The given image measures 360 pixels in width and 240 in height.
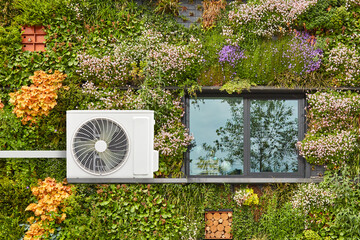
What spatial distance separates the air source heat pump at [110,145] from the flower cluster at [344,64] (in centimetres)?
380

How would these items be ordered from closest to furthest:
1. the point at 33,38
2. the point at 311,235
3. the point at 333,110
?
the point at 311,235, the point at 333,110, the point at 33,38

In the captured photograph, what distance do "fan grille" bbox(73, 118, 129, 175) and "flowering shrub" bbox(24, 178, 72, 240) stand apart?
2.98 metres

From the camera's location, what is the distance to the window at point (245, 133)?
5.04 metres

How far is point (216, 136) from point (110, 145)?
332cm

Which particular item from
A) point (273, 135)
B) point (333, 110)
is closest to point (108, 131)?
point (273, 135)

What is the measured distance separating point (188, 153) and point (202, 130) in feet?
1.29

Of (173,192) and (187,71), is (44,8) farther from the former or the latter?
(173,192)

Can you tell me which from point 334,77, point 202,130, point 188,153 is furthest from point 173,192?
point 334,77

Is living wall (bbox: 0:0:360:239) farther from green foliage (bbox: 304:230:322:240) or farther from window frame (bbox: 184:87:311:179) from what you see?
window frame (bbox: 184:87:311:179)

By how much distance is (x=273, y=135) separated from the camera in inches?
200

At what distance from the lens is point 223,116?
5.10 m

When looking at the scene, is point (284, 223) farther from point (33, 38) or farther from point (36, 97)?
point (33, 38)

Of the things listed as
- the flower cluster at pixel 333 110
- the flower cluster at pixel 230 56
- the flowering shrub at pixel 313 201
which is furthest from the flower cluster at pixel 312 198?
the flower cluster at pixel 230 56

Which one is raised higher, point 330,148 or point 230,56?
point 230,56
